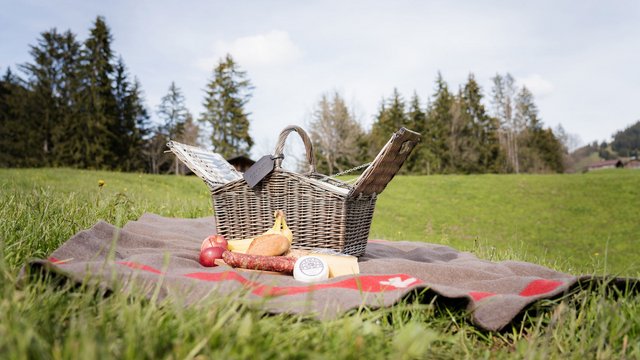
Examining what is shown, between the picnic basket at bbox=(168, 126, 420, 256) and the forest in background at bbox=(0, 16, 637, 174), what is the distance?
3129cm

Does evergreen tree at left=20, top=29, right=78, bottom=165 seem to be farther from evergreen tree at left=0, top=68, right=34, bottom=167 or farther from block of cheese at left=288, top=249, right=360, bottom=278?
block of cheese at left=288, top=249, right=360, bottom=278

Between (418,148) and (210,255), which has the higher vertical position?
(418,148)

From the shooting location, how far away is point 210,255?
8.85 feet

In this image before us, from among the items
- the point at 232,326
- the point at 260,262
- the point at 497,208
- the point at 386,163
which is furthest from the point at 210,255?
the point at 497,208

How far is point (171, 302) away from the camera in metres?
1.38

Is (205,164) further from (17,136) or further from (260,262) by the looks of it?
(17,136)

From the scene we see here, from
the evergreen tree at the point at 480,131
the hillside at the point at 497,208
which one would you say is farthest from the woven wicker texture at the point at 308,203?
the evergreen tree at the point at 480,131

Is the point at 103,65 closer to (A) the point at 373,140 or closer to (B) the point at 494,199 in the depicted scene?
(A) the point at 373,140

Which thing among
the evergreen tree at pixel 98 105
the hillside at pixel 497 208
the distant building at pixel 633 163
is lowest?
the hillside at pixel 497 208

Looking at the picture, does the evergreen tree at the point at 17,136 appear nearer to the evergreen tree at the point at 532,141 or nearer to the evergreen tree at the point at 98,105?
the evergreen tree at the point at 98,105

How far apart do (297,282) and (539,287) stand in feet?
3.87

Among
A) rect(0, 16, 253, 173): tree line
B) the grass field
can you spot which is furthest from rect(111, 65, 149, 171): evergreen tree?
the grass field

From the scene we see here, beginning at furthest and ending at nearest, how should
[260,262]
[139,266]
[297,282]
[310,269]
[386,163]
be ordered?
[386,163]
[260,262]
[310,269]
[297,282]
[139,266]

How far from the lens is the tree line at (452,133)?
118 feet
